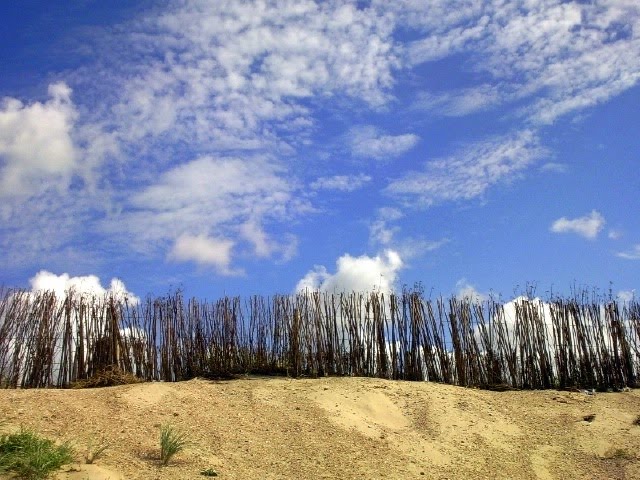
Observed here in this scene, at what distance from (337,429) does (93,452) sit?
9.60 feet

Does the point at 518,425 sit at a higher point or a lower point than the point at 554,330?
lower

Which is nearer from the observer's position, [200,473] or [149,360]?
[200,473]

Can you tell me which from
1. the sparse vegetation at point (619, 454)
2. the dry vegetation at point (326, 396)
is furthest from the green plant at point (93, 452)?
the sparse vegetation at point (619, 454)

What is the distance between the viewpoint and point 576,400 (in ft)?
31.1

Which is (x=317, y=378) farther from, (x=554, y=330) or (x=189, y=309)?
(x=554, y=330)

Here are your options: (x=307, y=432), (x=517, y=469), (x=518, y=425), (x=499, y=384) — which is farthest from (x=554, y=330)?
(x=307, y=432)

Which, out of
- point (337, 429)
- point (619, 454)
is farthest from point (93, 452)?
point (619, 454)

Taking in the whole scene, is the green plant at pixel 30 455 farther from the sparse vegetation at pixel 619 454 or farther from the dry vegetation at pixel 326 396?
the sparse vegetation at pixel 619 454

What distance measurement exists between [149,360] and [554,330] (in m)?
6.81

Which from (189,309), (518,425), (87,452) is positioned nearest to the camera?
(87,452)

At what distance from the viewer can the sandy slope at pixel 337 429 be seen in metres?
6.47

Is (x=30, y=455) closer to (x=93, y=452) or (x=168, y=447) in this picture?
(x=93, y=452)

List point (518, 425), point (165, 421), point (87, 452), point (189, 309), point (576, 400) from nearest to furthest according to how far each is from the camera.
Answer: point (87, 452) → point (165, 421) → point (518, 425) → point (576, 400) → point (189, 309)

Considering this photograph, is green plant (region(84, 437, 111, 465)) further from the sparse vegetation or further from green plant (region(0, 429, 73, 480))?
the sparse vegetation
